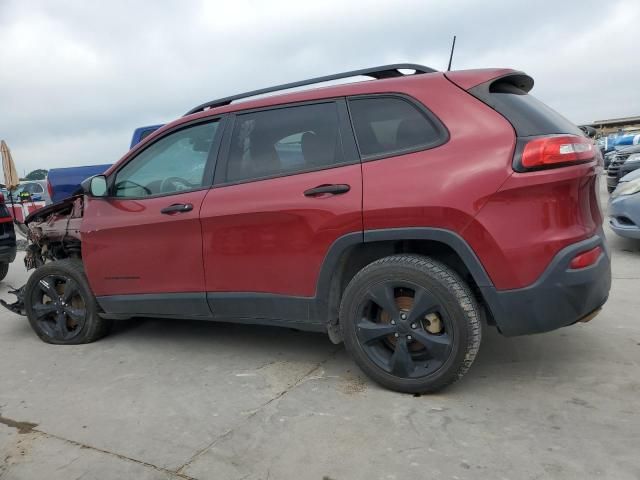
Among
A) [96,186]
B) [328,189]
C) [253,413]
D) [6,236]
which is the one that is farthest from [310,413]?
[6,236]

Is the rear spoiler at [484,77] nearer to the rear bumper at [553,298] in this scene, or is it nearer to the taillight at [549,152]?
the taillight at [549,152]

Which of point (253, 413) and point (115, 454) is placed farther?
point (253, 413)

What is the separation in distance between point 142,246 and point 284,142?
1.29 metres

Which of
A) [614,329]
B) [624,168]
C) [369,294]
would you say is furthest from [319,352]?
[624,168]

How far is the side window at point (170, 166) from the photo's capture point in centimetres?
358

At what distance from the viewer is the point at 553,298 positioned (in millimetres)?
2607

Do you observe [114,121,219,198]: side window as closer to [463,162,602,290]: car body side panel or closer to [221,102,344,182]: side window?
[221,102,344,182]: side window

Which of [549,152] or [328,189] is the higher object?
[549,152]

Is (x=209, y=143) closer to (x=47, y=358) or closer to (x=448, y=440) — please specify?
(x=47, y=358)

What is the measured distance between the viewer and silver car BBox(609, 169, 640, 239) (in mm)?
6012

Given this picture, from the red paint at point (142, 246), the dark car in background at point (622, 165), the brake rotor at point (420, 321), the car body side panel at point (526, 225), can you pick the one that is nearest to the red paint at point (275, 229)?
the red paint at point (142, 246)

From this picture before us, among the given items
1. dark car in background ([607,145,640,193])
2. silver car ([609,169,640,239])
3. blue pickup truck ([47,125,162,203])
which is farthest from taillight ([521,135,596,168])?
dark car in background ([607,145,640,193])

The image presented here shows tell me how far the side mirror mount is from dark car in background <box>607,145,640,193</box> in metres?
9.42

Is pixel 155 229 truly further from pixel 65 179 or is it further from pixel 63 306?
pixel 65 179
